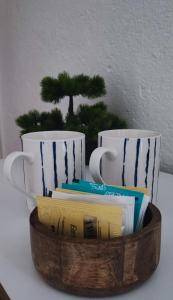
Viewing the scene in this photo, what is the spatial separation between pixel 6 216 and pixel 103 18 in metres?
0.57

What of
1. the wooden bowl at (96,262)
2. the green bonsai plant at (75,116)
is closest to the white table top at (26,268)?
the wooden bowl at (96,262)

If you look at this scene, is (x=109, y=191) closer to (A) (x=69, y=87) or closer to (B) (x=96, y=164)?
(B) (x=96, y=164)

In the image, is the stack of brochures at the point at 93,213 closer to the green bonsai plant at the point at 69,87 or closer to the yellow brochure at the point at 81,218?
the yellow brochure at the point at 81,218

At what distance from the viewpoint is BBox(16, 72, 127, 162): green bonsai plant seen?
59cm

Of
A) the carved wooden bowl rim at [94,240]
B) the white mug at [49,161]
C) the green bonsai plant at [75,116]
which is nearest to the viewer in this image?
the carved wooden bowl rim at [94,240]

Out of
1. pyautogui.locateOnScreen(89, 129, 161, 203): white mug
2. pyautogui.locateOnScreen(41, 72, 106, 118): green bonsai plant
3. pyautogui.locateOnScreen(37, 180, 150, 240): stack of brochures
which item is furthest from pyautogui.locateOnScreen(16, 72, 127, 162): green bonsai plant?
pyautogui.locateOnScreen(37, 180, 150, 240): stack of brochures

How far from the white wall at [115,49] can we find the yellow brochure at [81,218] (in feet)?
1.33

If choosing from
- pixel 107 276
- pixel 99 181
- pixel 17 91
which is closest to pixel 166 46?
pixel 99 181

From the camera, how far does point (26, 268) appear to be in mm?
277

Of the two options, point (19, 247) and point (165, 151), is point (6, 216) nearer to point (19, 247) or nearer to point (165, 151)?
point (19, 247)

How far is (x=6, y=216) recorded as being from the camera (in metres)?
0.40

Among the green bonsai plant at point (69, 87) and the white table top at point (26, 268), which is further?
the green bonsai plant at point (69, 87)

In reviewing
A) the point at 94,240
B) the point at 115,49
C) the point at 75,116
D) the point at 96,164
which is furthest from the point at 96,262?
the point at 115,49

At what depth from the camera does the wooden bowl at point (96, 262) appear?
225 millimetres
